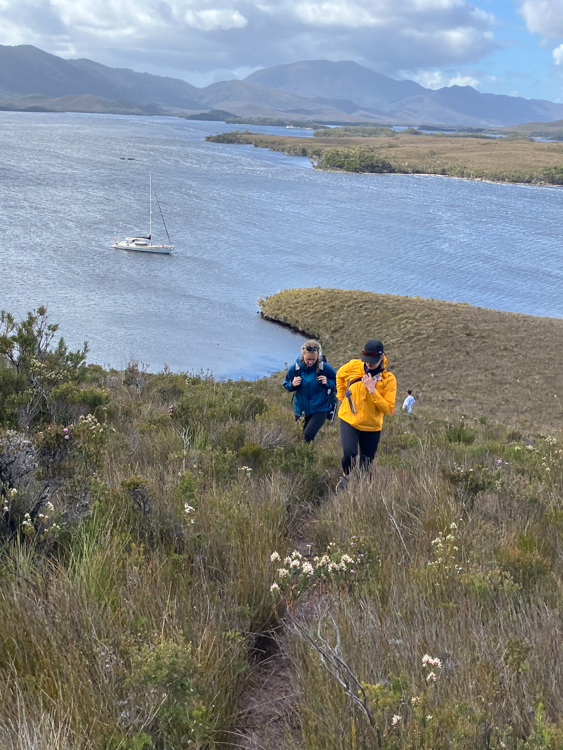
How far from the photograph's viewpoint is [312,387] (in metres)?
6.91

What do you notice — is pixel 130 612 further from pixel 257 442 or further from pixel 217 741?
pixel 257 442

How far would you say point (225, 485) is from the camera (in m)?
4.50

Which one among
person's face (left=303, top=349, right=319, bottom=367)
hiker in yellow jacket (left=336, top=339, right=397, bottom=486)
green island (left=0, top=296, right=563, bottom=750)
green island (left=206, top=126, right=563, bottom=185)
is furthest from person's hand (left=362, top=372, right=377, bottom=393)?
green island (left=206, top=126, right=563, bottom=185)

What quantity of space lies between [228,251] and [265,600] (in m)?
52.1

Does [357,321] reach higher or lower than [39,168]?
lower

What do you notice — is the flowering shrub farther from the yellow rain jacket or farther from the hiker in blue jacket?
the hiker in blue jacket

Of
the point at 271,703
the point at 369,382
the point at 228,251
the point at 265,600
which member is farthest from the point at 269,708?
the point at 228,251

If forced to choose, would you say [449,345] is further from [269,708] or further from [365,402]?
[269,708]

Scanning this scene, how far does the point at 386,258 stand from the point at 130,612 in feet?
188

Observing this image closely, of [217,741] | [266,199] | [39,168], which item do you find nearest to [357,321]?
[217,741]

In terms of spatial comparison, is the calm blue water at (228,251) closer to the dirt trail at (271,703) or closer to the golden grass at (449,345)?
the golden grass at (449,345)

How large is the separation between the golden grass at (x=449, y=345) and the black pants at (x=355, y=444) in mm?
17868

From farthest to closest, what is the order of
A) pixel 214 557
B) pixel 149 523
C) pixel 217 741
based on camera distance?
pixel 149 523
pixel 214 557
pixel 217 741

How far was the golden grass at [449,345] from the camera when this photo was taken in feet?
88.3
